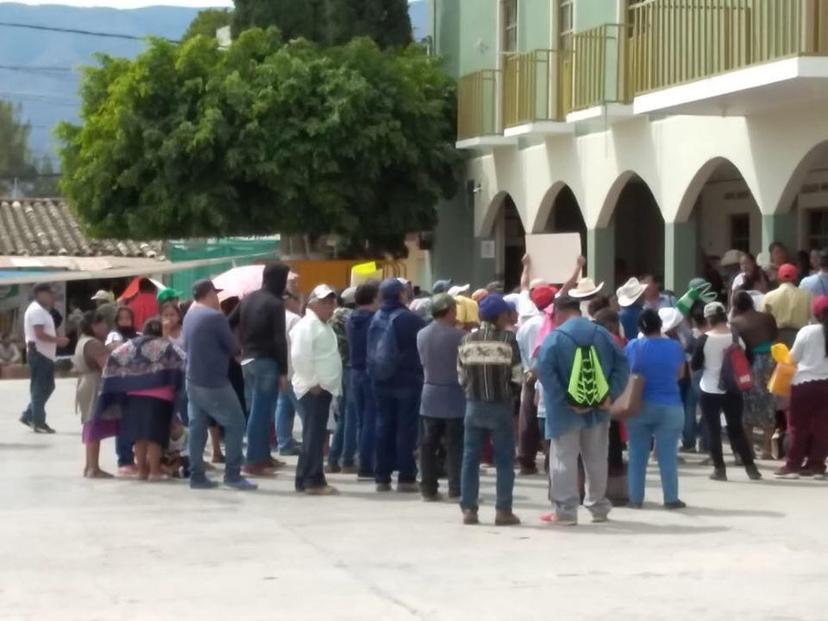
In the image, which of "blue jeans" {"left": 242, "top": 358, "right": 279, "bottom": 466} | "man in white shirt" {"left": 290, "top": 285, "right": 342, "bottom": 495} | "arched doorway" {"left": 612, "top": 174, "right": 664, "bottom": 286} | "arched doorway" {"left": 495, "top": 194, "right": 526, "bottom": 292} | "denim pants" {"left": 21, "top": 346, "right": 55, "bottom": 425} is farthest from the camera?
"arched doorway" {"left": 495, "top": 194, "right": 526, "bottom": 292}

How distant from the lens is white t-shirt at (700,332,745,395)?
50.8ft

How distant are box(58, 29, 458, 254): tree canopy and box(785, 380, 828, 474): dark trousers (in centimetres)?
1245

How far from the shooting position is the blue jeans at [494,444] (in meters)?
13.0

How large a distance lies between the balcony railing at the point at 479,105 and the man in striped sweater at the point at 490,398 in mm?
13427

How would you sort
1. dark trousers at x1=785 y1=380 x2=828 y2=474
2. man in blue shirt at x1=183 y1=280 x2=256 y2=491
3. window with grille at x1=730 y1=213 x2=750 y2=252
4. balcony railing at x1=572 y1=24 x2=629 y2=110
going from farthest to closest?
window with grille at x1=730 y1=213 x2=750 y2=252
balcony railing at x1=572 y1=24 x2=629 y2=110
dark trousers at x1=785 y1=380 x2=828 y2=474
man in blue shirt at x1=183 y1=280 x2=256 y2=491

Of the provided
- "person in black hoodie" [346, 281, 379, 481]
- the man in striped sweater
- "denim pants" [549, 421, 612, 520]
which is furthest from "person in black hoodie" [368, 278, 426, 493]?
"denim pants" [549, 421, 612, 520]

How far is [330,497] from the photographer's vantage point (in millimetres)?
15039

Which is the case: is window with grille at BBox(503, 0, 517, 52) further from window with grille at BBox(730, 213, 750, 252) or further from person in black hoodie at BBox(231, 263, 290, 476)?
person in black hoodie at BBox(231, 263, 290, 476)

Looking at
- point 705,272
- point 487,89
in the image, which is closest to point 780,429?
point 705,272

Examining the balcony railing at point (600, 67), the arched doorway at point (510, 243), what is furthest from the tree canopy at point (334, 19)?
the balcony railing at point (600, 67)

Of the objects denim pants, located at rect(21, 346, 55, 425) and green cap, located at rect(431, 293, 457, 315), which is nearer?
green cap, located at rect(431, 293, 457, 315)

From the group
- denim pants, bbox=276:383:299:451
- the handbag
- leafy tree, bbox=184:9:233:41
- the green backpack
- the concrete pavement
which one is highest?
leafy tree, bbox=184:9:233:41

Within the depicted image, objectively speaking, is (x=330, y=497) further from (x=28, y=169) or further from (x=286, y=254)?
(x=28, y=169)

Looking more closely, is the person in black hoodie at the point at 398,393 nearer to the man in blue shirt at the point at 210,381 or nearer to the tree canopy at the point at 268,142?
the man in blue shirt at the point at 210,381
